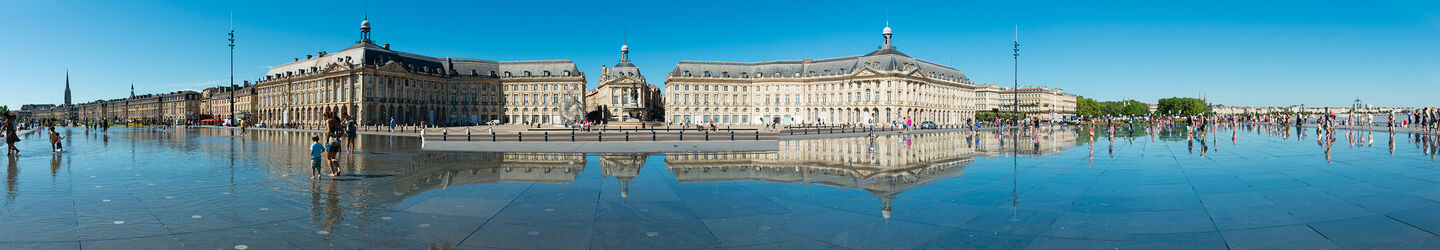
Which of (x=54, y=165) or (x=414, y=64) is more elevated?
(x=414, y=64)

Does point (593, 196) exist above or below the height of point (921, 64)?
below

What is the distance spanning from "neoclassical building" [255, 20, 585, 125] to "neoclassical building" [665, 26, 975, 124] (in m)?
18.9

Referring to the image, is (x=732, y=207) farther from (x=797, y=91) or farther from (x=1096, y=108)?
(x=1096, y=108)

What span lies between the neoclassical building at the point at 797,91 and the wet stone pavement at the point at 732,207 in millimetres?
85567

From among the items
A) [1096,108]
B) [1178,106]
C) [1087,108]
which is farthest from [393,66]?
[1178,106]

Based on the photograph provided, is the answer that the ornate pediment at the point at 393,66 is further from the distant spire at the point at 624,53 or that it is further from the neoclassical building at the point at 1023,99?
the neoclassical building at the point at 1023,99

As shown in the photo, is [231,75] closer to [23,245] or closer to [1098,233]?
[23,245]

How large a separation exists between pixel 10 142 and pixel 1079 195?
2977 centimetres

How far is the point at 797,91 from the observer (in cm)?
10806

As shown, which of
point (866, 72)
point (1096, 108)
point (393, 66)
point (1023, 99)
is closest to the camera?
point (393, 66)

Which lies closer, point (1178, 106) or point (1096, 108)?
point (1178, 106)

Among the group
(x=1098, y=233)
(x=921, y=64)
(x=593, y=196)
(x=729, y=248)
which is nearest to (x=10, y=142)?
(x=593, y=196)

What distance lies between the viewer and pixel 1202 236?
7.16m

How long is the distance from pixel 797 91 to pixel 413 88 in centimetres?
6138
